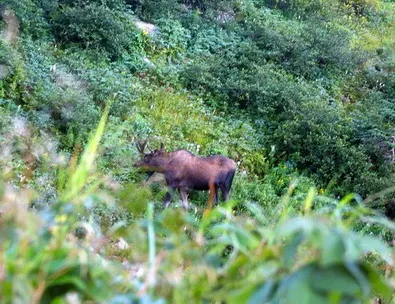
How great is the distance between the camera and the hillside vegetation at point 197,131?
1.18m

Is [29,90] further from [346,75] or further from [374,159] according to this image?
[346,75]

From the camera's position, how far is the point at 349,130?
14.2 m

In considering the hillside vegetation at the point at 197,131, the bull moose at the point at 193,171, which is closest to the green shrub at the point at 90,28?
the hillside vegetation at the point at 197,131

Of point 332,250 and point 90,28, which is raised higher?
point 332,250

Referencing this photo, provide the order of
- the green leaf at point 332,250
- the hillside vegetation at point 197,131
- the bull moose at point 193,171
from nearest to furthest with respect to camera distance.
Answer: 1. the green leaf at point 332,250
2. the hillside vegetation at point 197,131
3. the bull moose at point 193,171

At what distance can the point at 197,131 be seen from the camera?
1346 cm

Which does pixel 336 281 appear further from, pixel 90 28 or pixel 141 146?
pixel 90 28

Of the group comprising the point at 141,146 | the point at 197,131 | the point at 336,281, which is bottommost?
the point at 197,131

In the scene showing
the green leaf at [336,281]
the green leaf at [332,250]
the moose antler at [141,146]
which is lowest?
the moose antler at [141,146]

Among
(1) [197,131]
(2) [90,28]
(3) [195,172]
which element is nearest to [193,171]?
(3) [195,172]

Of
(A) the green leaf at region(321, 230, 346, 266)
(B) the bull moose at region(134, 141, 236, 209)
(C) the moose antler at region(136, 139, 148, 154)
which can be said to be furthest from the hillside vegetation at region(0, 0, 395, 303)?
(B) the bull moose at region(134, 141, 236, 209)

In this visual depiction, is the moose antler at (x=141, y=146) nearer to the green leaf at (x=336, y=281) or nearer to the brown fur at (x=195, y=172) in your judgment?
the brown fur at (x=195, y=172)

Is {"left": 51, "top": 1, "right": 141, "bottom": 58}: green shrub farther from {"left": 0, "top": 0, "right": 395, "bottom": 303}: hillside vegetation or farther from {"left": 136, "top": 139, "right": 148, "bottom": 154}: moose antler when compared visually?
{"left": 136, "top": 139, "right": 148, "bottom": 154}: moose antler

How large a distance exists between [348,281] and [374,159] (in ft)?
43.9
